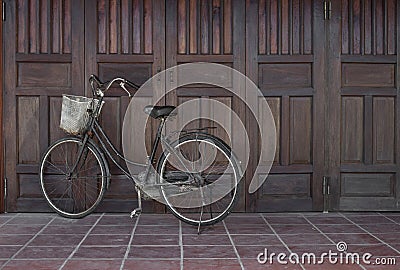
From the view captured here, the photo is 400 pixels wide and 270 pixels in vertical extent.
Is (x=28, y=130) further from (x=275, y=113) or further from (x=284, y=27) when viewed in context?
(x=284, y=27)

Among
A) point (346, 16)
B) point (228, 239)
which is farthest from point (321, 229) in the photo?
point (346, 16)

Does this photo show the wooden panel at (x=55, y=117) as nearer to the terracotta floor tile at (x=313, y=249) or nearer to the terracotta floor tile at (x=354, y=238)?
the terracotta floor tile at (x=313, y=249)

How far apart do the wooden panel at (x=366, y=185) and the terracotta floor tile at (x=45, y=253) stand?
2.32m

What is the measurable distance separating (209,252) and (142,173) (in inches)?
40.7

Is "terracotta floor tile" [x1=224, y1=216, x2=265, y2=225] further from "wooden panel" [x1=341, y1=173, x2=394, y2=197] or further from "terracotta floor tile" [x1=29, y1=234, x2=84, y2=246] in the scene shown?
"terracotta floor tile" [x1=29, y1=234, x2=84, y2=246]

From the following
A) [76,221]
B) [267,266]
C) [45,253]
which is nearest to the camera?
[267,266]

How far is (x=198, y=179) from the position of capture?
414 cm

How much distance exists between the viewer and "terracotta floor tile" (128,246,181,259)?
346 cm

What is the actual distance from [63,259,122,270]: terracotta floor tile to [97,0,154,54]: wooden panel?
6.35 ft

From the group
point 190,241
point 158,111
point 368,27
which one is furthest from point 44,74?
point 368,27

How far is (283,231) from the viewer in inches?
Result: 163

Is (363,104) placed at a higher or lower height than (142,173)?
higher

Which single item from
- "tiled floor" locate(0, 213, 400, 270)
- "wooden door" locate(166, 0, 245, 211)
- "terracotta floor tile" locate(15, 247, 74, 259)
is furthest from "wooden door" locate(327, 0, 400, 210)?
"terracotta floor tile" locate(15, 247, 74, 259)

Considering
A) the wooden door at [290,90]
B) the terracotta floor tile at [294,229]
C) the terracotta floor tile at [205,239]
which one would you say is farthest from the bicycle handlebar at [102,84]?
the terracotta floor tile at [294,229]
